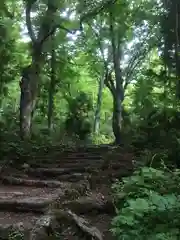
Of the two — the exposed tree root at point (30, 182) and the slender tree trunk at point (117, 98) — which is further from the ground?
the slender tree trunk at point (117, 98)

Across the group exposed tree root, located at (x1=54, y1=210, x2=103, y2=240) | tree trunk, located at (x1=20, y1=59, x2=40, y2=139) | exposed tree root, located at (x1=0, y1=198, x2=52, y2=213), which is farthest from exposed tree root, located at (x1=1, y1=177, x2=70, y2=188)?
tree trunk, located at (x1=20, y1=59, x2=40, y2=139)

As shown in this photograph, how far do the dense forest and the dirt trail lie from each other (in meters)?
0.40

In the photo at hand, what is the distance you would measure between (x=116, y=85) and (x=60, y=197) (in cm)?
1219

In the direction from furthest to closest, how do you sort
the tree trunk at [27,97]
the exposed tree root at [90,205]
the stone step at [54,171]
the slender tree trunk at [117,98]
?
the slender tree trunk at [117,98]
the tree trunk at [27,97]
the stone step at [54,171]
the exposed tree root at [90,205]

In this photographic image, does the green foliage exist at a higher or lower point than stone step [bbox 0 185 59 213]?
higher

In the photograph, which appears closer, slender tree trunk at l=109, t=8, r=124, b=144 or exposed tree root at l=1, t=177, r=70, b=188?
exposed tree root at l=1, t=177, r=70, b=188

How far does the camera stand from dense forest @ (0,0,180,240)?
477 cm

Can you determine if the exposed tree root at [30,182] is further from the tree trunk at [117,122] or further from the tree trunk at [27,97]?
the tree trunk at [117,122]

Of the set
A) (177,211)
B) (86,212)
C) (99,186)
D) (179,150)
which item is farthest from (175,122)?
(177,211)

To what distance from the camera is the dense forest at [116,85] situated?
4770 mm

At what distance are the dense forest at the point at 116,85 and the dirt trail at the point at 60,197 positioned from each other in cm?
40

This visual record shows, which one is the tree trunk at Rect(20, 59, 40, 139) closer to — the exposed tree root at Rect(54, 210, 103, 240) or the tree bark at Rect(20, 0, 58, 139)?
the tree bark at Rect(20, 0, 58, 139)

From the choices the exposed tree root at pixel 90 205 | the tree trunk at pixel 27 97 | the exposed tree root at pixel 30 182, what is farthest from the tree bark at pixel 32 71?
the exposed tree root at pixel 90 205

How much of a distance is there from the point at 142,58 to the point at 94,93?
10280mm
